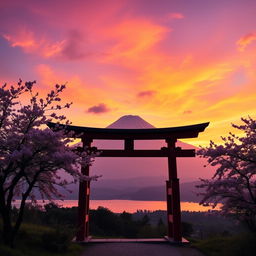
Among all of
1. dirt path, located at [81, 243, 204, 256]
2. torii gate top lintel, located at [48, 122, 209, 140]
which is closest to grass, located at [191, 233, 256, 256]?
dirt path, located at [81, 243, 204, 256]

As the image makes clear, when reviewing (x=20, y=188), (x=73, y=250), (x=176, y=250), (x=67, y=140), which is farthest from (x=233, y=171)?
(x=20, y=188)

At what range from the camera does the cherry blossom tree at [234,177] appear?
35.5 ft

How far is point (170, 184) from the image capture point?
595 inches

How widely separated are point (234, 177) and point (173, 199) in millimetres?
4439

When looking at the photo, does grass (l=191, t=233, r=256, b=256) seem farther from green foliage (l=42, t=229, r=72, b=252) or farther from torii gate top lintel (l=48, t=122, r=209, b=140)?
green foliage (l=42, t=229, r=72, b=252)

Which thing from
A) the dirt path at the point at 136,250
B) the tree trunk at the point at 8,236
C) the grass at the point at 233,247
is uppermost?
the tree trunk at the point at 8,236

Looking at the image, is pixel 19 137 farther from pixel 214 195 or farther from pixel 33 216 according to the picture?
pixel 33 216

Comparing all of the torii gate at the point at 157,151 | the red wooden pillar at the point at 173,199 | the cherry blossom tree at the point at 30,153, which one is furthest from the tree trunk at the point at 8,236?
the red wooden pillar at the point at 173,199

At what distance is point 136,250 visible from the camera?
1231 centimetres

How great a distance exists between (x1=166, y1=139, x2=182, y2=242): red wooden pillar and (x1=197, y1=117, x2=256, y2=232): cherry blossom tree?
10.4 ft

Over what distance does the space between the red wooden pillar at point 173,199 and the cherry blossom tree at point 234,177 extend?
3166mm

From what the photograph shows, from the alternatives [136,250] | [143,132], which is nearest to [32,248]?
[136,250]

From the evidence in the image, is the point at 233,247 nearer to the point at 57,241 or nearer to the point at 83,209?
the point at 57,241

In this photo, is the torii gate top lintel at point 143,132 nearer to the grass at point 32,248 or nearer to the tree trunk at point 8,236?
the grass at point 32,248
